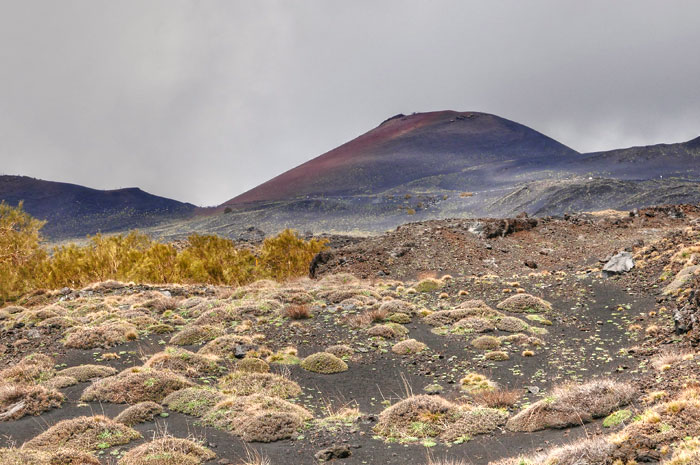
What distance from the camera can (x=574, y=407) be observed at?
26.7ft

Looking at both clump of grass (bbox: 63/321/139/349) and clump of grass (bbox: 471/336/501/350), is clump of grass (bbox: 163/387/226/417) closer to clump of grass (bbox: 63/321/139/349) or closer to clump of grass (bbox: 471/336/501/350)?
clump of grass (bbox: 63/321/139/349)

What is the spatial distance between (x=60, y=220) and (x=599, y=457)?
357ft

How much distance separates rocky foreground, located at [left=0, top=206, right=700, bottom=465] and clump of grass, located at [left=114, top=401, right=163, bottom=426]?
2 cm

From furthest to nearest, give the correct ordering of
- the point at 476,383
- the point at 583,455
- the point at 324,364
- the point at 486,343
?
the point at 486,343 < the point at 324,364 < the point at 476,383 < the point at 583,455

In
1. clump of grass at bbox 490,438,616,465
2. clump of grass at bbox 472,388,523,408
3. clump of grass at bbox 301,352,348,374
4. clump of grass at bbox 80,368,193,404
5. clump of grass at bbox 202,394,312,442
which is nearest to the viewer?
clump of grass at bbox 490,438,616,465

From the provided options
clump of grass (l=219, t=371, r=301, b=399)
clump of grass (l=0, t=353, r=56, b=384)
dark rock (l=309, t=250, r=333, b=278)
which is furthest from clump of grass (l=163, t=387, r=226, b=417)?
dark rock (l=309, t=250, r=333, b=278)

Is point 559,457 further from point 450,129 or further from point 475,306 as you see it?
point 450,129

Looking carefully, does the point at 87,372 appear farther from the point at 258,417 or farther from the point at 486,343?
the point at 486,343

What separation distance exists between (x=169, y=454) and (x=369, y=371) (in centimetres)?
602

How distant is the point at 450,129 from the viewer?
450 feet

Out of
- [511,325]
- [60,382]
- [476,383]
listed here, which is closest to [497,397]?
[476,383]

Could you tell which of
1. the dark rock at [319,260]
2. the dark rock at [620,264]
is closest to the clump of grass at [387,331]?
the dark rock at [620,264]

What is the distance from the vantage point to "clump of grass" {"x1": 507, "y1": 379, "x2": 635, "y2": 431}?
7.98 m

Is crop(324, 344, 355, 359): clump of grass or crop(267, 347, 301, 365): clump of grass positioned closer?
crop(267, 347, 301, 365): clump of grass
